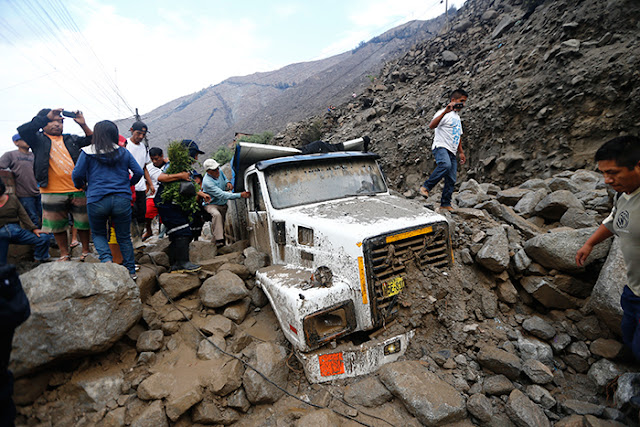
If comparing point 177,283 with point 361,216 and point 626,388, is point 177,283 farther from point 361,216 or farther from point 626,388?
point 626,388

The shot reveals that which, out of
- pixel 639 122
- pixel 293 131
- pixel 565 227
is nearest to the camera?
pixel 565 227

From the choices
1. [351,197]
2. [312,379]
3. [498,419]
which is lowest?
[498,419]

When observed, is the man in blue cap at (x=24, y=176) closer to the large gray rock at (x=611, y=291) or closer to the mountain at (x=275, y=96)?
the large gray rock at (x=611, y=291)

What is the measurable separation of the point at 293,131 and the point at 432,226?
731 inches

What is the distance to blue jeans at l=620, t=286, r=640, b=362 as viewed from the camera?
2025 millimetres

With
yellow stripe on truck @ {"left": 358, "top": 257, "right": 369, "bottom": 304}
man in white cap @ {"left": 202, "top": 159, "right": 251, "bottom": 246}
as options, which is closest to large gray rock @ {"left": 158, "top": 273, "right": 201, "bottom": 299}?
man in white cap @ {"left": 202, "top": 159, "right": 251, "bottom": 246}

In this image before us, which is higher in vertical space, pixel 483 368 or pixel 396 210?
pixel 396 210

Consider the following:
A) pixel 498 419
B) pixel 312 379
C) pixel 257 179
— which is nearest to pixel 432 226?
pixel 498 419

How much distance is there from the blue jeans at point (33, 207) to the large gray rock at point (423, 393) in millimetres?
5558

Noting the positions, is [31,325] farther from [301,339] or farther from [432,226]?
[432,226]

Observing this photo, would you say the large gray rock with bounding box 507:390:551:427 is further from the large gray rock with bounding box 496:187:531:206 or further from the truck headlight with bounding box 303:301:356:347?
the large gray rock with bounding box 496:187:531:206

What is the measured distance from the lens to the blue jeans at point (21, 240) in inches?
136

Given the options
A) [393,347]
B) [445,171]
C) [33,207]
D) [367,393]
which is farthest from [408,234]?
[33,207]

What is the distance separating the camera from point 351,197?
156 inches
